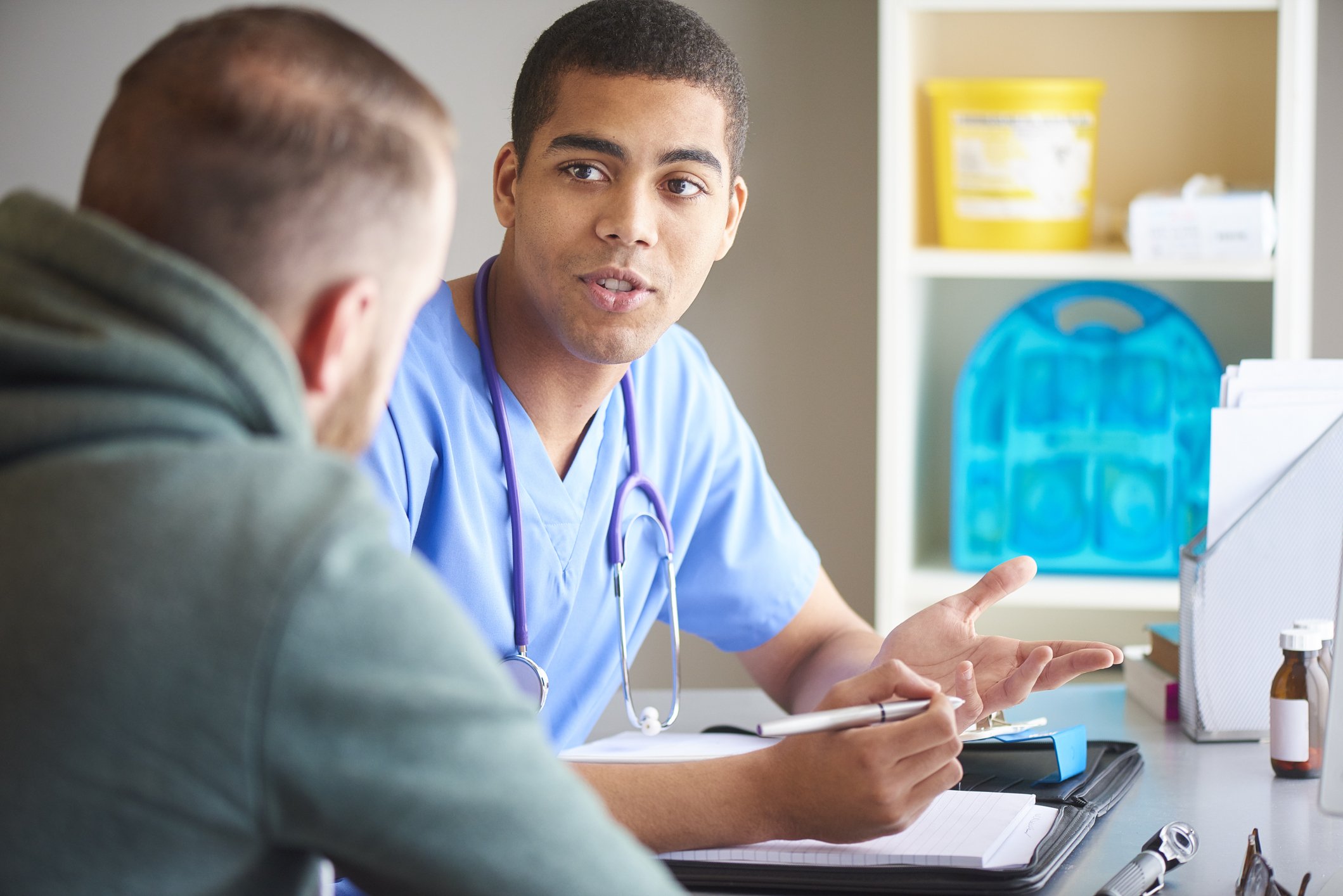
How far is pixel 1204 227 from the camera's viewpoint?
6.25 feet

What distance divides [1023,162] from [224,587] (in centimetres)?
172

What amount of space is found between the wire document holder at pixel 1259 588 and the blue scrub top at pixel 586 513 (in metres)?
0.46

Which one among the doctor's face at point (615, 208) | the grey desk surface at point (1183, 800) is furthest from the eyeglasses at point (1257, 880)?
the doctor's face at point (615, 208)

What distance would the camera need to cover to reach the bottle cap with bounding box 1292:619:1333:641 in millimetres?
1164

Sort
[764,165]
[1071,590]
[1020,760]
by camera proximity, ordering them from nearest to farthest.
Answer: [1020,760]
[1071,590]
[764,165]

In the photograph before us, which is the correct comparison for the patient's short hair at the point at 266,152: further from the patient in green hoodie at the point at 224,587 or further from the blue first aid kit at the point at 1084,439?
the blue first aid kit at the point at 1084,439

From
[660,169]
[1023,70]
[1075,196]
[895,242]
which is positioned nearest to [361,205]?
[660,169]

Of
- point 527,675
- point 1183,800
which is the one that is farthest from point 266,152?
point 1183,800

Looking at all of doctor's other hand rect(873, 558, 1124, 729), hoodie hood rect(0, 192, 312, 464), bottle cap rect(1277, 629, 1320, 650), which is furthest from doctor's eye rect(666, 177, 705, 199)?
hoodie hood rect(0, 192, 312, 464)

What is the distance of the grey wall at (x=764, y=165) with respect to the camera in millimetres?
2365

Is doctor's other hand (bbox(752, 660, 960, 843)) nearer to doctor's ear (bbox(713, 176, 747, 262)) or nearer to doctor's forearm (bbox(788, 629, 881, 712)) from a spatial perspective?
doctor's forearm (bbox(788, 629, 881, 712))

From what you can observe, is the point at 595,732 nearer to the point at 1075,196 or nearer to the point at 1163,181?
the point at 1075,196

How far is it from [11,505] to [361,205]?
0.19 meters

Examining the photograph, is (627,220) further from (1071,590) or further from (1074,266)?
(1071,590)
